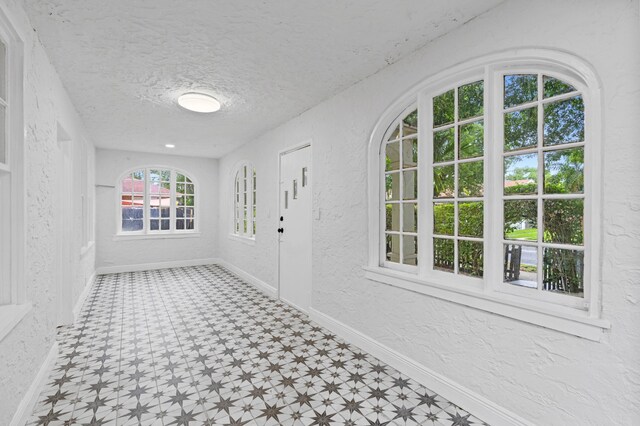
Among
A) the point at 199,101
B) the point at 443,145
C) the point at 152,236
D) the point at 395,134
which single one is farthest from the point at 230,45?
the point at 152,236

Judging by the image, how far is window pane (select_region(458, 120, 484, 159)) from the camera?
2104mm

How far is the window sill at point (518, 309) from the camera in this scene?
5.00 feet

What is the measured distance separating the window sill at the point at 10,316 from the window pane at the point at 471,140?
113 inches

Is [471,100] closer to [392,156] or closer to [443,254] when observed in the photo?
[392,156]

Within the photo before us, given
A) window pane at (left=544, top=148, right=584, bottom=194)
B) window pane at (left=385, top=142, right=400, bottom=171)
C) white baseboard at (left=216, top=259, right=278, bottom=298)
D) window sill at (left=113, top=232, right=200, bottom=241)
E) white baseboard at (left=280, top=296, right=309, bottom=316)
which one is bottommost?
white baseboard at (left=280, top=296, right=309, bottom=316)

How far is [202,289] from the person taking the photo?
4.98 meters

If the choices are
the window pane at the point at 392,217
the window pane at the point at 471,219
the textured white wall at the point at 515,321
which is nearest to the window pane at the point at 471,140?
the window pane at the point at 471,219

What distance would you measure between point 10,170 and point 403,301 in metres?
2.76

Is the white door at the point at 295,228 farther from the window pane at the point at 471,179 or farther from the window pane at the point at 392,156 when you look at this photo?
the window pane at the point at 471,179

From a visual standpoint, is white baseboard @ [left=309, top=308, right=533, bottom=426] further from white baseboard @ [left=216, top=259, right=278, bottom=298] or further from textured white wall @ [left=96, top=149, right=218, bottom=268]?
textured white wall @ [left=96, top=149, right=218, bottom=268]

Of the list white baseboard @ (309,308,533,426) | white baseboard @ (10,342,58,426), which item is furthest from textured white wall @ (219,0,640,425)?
white baseboard @ (10,342,58,426)

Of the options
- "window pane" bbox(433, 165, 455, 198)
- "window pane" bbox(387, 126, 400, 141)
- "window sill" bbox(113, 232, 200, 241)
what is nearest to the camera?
"window pane" bbox(433, 165, 455, 198)

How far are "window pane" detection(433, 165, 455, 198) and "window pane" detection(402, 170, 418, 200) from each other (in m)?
0.20

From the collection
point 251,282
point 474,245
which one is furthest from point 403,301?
point 251,282
